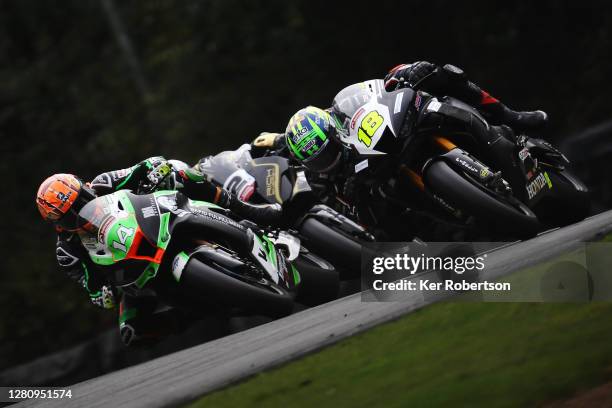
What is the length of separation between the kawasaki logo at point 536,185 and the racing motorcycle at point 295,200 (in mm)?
1407

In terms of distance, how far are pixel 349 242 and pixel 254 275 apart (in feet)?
4.27

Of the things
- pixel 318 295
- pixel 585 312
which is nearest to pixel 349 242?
pixel 318 295

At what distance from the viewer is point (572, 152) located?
12562mm

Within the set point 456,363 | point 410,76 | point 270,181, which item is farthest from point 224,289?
point 456,363

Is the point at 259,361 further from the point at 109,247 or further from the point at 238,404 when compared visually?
the point at 109,247

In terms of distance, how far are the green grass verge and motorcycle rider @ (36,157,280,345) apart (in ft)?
8.81

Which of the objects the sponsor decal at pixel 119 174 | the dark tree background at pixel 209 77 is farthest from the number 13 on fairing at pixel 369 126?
the dark tree background at pixel 209 77

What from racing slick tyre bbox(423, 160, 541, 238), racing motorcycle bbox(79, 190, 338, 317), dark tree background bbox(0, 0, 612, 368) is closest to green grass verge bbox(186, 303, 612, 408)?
racing slick tyre bbox(423, 160, 541, 238)

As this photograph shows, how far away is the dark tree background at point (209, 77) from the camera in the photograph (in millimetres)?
17828

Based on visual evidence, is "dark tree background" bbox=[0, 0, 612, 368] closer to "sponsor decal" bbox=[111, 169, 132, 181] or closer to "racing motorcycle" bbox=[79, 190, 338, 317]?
"sponsor decal" bbox=[111, 169, 132, 181]

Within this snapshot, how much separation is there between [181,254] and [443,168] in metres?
2.04

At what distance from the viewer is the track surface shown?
233 inches

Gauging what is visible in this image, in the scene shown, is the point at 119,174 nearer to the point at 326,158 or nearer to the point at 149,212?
the point at 149,212

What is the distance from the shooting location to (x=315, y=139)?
8.11m
